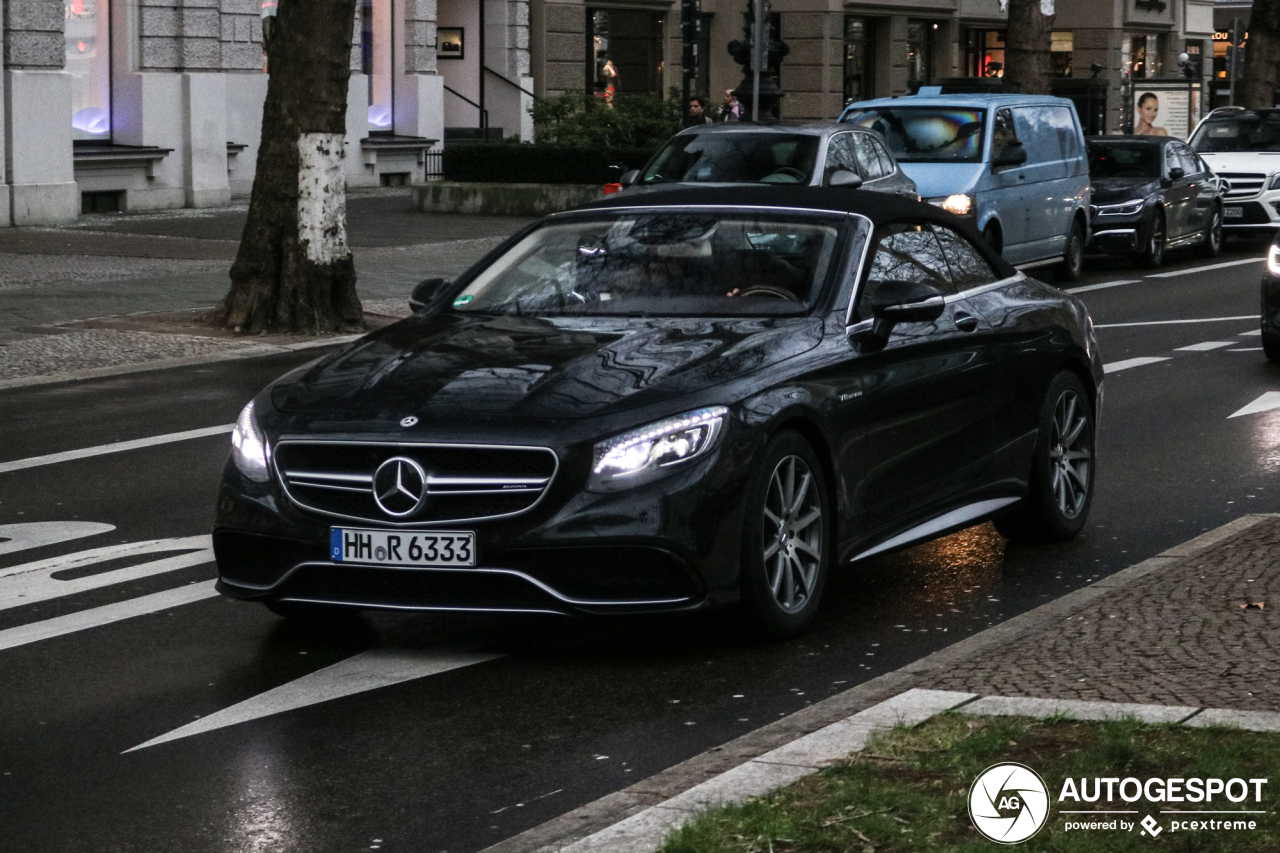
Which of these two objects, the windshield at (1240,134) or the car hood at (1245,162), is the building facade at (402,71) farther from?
the car hood at (1245,162)

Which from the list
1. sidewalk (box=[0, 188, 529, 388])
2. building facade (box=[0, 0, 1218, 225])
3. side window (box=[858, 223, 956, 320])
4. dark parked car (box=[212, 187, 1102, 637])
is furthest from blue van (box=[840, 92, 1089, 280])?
dark parked car (box=[212, 187, 1102, 637])

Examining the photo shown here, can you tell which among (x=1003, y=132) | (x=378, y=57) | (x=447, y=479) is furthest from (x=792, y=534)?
(x=378, y=57)

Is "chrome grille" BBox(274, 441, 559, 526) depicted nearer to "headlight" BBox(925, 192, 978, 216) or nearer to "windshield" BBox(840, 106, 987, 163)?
"headlight" BBox(925, 192, 978, 216)

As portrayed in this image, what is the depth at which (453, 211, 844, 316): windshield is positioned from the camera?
25.0 feet

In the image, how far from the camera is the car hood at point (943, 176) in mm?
20825

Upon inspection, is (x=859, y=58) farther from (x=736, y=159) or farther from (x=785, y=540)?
(x=785, y=540)

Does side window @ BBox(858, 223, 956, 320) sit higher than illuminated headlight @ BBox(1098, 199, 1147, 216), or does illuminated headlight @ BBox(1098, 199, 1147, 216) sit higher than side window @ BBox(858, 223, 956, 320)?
illuminated headlight @ BBox(1098, 199, 1147, 216)

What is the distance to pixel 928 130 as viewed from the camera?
2209 cm

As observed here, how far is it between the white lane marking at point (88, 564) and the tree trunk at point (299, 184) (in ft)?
27.5

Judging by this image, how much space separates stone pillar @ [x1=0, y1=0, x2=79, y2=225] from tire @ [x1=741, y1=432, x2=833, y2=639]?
21913mm

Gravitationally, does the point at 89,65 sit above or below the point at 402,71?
below

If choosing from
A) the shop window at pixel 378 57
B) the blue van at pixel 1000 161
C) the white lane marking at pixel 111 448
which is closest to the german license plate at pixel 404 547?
the white lane marking at pixel 111 448

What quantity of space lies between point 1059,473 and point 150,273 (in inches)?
573

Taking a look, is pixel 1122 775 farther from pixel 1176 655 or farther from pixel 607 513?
pixel 607 513
